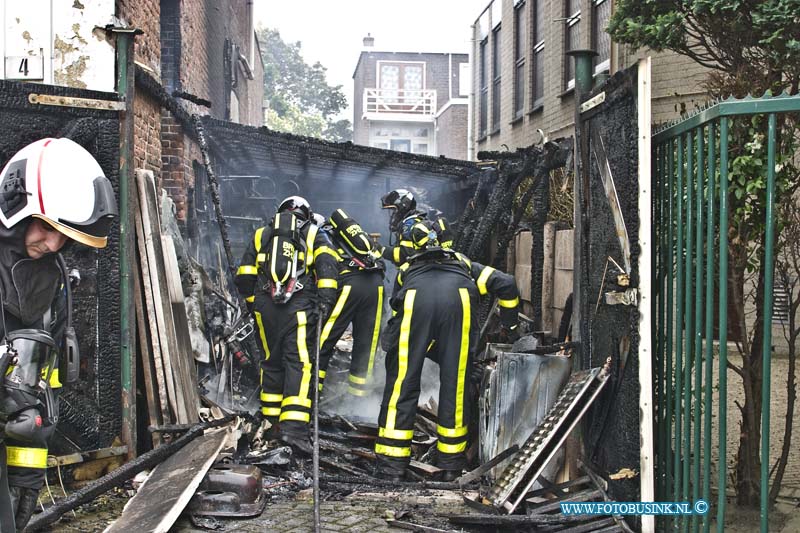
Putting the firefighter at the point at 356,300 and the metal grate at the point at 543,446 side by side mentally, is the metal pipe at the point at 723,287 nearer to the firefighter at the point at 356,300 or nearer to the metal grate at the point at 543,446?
the metal grate at the point at 543,446

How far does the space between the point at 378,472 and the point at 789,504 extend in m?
2.66

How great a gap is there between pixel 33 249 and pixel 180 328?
2.86 metres

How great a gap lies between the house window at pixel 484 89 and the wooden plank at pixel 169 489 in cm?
1583

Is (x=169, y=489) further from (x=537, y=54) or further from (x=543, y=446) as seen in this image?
(x=537, y=54)

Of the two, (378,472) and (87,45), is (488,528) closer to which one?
(378,472)

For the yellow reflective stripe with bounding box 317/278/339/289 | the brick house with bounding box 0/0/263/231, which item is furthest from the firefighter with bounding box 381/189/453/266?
the brick house with bounding box 0/0/263/231

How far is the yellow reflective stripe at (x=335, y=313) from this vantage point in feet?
22.3

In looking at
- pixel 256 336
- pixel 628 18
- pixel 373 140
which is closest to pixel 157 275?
pixel 256 336

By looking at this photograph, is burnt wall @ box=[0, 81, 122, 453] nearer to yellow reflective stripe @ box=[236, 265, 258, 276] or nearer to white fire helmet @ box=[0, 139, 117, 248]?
yellow reflective stripe @ box=[236, 265, 258, 276]

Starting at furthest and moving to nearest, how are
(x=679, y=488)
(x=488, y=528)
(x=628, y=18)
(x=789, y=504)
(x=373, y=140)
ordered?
1. (x=373, y=140)
2. (x=628, y=18)
3. (x=789, y=504)
4. (x=488, y=528)
5. (x=679, y=488)

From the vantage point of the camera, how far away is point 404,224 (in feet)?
23.0

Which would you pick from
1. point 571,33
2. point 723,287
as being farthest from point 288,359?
point 571,33

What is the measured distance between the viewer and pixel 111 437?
5.12 metres

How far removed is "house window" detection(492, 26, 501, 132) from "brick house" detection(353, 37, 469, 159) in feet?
57.4
